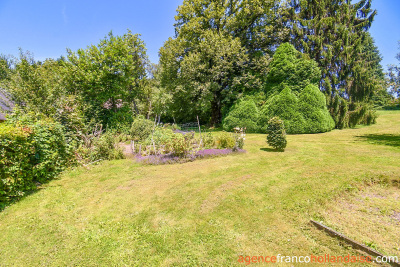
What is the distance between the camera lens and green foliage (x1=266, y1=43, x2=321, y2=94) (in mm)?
13548

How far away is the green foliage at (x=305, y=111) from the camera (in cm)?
1316

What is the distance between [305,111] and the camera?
1342cm

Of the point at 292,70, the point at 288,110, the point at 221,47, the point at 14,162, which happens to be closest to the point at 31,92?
the point at 14,162

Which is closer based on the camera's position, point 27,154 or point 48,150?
point 27,154

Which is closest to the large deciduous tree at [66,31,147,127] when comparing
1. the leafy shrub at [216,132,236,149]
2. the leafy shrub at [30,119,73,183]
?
the leafy shrub at [30,119,73,183]

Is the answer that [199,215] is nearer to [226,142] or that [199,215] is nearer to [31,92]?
[226,142]

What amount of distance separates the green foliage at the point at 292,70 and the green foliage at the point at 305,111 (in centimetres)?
64

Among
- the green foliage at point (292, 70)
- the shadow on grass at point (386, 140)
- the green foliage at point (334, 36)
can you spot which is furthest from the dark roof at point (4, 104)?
the green foliage at point (334, 36)

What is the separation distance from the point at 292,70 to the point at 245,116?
5.38 metres

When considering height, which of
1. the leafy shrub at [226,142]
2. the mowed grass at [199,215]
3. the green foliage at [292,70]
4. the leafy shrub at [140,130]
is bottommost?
the mowed grass at [199,215]

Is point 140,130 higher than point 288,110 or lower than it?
lower

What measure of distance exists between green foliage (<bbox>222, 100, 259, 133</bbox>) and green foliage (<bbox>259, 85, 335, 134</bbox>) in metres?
2.00

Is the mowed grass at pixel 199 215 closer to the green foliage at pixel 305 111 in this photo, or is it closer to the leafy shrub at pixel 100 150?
the leafy shrub at pixel 100 150

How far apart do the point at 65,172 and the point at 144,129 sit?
621 centimetres
